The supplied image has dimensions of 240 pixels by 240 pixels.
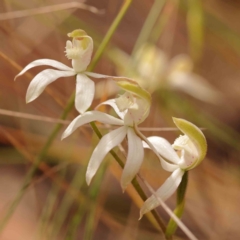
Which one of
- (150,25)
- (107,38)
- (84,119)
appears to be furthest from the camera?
(150,25)

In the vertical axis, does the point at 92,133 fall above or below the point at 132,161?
below

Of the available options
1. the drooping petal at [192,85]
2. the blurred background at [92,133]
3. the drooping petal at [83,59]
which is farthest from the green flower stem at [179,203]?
the drooping petal at [192,85]

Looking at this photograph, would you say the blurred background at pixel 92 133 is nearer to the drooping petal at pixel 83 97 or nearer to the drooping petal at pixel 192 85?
the drooping petal at pixel 192 85

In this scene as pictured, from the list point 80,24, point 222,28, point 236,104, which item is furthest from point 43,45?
point 236,104

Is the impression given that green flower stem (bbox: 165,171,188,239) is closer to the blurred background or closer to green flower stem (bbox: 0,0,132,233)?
green flower stem (bbox: 0,0,132,233)

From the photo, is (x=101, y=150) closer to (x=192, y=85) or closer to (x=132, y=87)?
(x=132, y=87)

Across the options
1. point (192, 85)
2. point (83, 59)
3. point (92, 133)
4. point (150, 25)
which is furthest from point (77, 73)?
point (192, 85)

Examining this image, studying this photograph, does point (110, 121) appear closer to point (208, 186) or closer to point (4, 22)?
point (4, 22)
